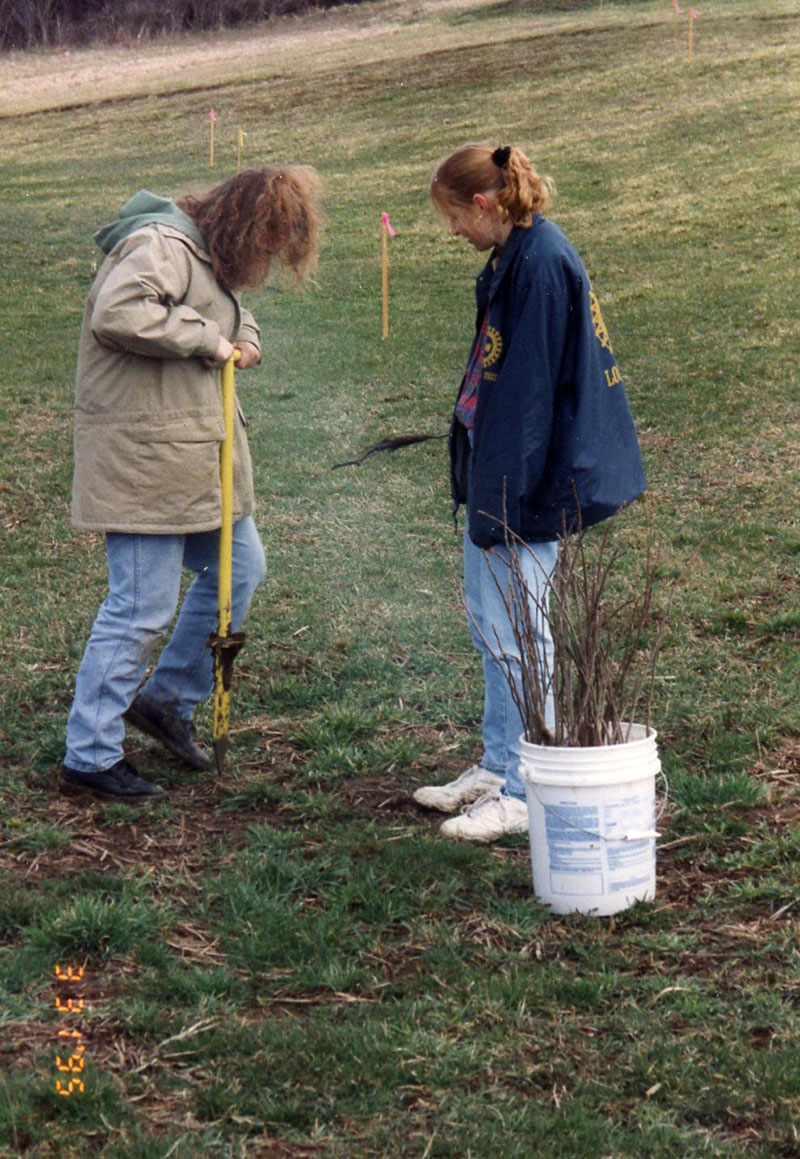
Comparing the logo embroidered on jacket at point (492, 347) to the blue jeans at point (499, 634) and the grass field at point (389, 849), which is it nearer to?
the blue jeans at point (499, 634)

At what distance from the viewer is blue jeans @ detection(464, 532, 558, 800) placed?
13.1 ft

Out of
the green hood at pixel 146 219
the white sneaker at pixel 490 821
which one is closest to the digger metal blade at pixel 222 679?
the white sneaker at pixel 490 821

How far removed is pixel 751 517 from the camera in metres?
7.56

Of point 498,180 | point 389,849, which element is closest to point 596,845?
point 389,849

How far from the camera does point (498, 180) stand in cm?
380

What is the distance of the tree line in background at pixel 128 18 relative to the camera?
151 ft

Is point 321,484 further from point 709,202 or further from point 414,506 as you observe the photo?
point 709,202

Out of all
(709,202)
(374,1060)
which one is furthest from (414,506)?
(709,202)

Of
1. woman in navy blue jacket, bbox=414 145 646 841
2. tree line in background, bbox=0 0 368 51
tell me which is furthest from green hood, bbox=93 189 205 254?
tree line in background, bbox=0 0 368 51

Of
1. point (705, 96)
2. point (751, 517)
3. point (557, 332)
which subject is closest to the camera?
point (557, 332)

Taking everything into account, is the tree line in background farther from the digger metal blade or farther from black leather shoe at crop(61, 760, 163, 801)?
black leather shoe at crop(61, 760, 163, 801)

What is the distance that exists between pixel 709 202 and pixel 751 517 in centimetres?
1181

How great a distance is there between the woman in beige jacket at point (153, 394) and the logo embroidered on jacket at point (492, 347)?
71 cm

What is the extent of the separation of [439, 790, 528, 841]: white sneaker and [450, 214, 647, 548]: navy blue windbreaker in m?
0.75
